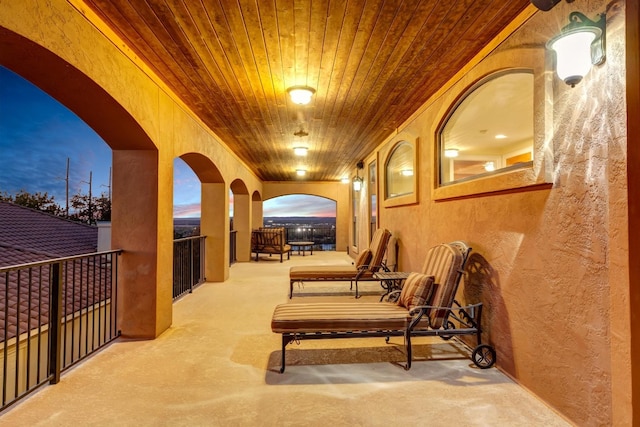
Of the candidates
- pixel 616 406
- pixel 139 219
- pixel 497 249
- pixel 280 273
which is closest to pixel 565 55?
pixel 497 249

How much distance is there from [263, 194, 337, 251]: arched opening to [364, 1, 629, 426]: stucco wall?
1059 cm

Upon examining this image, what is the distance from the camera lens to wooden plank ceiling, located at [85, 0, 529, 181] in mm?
2443

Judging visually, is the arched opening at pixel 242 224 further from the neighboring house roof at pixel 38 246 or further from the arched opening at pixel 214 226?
the neighboring house roof at pixel 38 246

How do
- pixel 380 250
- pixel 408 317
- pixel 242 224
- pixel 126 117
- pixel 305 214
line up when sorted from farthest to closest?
pixel 305 214, pixel 242 224, pixel 380 250, pixel 126 117, pixel 408 317

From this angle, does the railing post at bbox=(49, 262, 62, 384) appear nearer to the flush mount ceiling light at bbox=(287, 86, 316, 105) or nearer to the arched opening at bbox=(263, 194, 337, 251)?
the flush mount ceiling light at bbox=(287, 86, 316, 105)

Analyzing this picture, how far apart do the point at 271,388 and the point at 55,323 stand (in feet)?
5.83

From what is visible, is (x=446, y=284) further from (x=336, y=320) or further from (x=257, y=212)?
(x=257, y=212)

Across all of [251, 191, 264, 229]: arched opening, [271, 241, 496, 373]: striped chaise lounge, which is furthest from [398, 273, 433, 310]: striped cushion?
[251, 191, 264, 229]: arched opening

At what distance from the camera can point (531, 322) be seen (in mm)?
2416

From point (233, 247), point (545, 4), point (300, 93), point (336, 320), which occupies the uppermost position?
point (300, 93)

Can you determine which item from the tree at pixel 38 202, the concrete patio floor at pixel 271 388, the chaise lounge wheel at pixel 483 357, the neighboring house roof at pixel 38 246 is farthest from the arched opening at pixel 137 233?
the tree at pixel 38 202

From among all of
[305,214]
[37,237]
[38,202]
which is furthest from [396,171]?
[305,214]

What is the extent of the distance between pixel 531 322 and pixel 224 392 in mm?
2239

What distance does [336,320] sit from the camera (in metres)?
2.89
